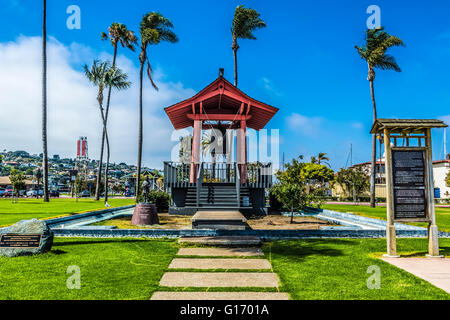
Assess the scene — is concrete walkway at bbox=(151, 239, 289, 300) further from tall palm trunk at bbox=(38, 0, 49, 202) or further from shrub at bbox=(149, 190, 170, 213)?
tall palm trunk at bbox=(38, 0, 49, 202)

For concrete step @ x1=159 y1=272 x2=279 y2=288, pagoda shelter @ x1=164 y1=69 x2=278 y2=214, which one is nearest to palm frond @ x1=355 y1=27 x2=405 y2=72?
pagoda shelter @ x1=164 y1=69 x2=278 y2=214

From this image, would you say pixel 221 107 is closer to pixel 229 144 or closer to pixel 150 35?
pixel 229 144

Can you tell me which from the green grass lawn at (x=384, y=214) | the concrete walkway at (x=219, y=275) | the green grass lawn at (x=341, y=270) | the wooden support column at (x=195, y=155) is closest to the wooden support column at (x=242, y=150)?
the wooden support column at (x=195, y=155)

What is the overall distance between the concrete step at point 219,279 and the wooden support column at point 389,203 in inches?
131

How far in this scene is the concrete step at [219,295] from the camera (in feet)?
14.0

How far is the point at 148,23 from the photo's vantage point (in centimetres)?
2917

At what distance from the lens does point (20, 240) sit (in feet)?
22.2

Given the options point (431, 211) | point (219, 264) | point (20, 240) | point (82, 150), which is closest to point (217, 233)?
point (219, 264)

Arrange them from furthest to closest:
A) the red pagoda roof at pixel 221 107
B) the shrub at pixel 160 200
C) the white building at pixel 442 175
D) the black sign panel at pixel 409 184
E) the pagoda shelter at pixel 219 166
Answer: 1. the white building at pixel 442 175
2. the shrub at pixel 160 200
3. the red pagoda roof at pixel 221 107
4. the pagoda shelter at pixel 219 166
5. the black sign panel at pixel 409 184

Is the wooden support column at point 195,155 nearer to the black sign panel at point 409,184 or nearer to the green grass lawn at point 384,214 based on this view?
the green grass lawn at point 384,214

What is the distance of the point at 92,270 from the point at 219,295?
2.64m
